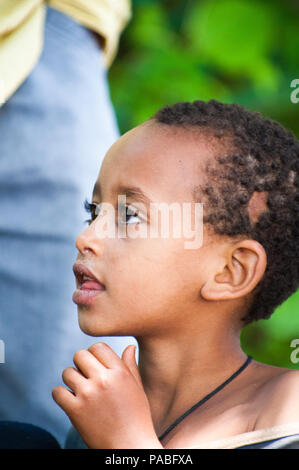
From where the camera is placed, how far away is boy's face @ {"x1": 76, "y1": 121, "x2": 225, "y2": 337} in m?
0.54

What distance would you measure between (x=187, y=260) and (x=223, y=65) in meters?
0.94

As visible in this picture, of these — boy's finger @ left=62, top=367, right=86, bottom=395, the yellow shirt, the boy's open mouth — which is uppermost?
the yellow shirt

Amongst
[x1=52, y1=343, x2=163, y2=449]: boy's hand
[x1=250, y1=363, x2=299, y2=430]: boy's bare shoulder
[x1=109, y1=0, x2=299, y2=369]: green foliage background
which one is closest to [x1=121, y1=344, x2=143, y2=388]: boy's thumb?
[x1=52, y1=343, x2=163, y2=449]: boy's hand

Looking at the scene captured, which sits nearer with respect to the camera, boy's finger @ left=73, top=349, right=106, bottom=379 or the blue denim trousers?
boy's finger @ left=73, top=349, right=106, bottom=379

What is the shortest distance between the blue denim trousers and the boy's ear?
0.75ft

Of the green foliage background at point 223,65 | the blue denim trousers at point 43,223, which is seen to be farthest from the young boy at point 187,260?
the green foliage background at point 223,65

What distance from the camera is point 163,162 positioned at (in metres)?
0.54

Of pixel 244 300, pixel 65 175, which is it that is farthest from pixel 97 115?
pixel 244 300

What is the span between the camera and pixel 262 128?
1.88 ft

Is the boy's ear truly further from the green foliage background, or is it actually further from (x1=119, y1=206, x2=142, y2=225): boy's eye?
the green foliage background

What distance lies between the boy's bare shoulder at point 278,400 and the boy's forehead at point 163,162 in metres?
0.17

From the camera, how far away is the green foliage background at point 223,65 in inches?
52.7

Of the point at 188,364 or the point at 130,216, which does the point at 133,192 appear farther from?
the point at 188,364
